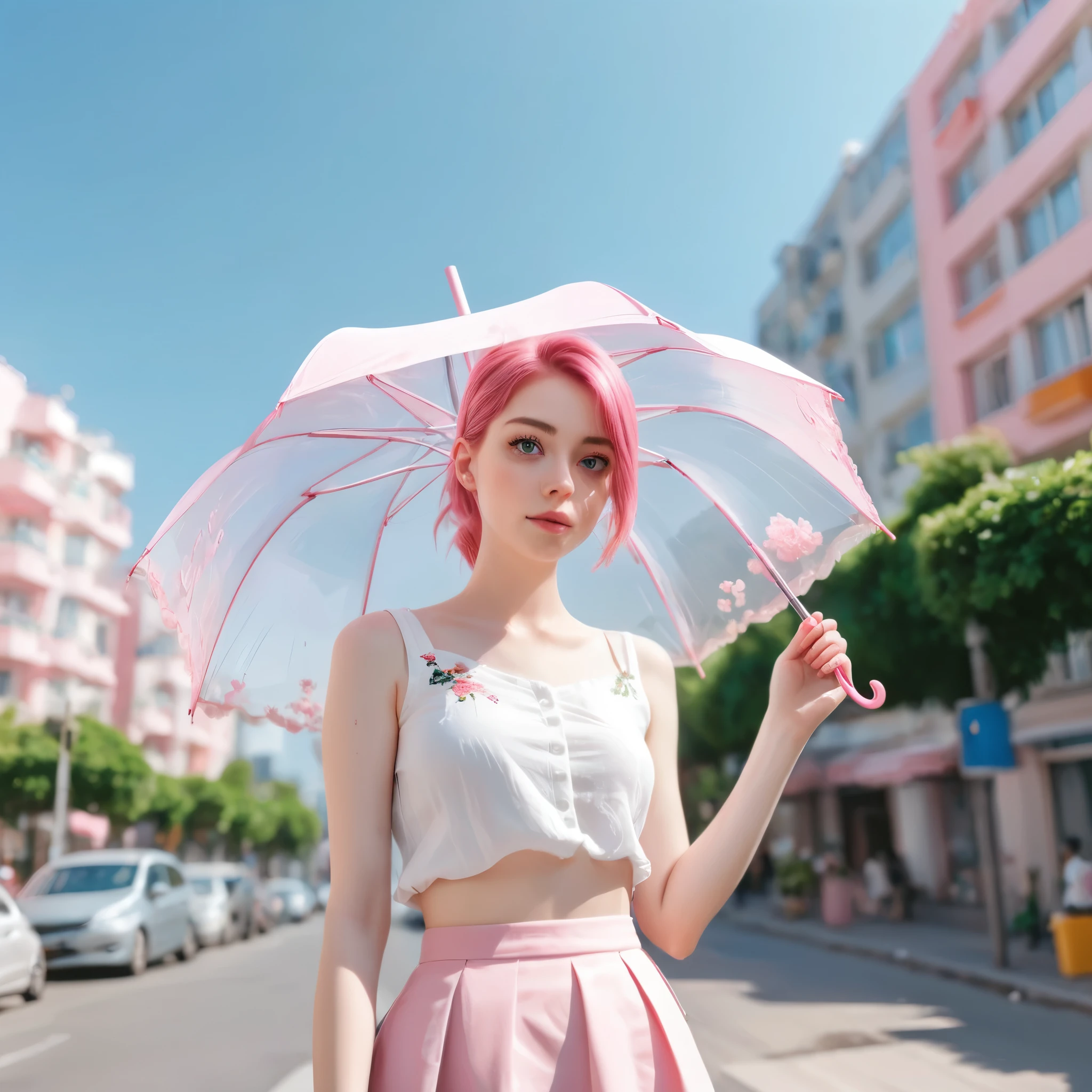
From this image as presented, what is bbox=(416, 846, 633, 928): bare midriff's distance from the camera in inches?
66.4

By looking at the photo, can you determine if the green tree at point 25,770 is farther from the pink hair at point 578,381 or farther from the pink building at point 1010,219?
the pink hair at point 578,381

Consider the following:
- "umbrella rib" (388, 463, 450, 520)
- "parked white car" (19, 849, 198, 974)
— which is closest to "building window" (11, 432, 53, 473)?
"parked white car" (19, 849, 198, 974)

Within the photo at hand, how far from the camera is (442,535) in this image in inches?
106

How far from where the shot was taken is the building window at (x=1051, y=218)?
65.0 ft

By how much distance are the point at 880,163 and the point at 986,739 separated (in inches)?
883

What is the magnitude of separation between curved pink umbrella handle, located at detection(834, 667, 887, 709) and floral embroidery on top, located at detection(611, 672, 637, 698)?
35 centimetres

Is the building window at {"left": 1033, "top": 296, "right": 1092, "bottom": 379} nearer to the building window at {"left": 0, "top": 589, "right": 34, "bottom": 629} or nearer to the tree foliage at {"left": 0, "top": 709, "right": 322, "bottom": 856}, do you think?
the tree foliage at {"left": 0, "top": 709, "right": 322, "bottom": 856}

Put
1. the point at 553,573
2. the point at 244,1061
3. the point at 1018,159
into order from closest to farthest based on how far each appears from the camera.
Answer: the point at 553,573 < the point at 244,1061 < the point at 1018,159

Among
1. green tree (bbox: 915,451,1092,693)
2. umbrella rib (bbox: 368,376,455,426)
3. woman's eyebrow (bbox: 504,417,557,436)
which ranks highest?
green tree (bbox: 915,451,1092,693)

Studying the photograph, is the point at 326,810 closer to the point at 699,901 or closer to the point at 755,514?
the point at 699,901

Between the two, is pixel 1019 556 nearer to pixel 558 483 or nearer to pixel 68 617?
pixel 558 483

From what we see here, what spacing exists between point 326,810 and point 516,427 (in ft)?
2.31

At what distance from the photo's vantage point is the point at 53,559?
4597 cm

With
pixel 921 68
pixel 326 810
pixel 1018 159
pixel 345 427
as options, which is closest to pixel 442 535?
pixel 345 427
